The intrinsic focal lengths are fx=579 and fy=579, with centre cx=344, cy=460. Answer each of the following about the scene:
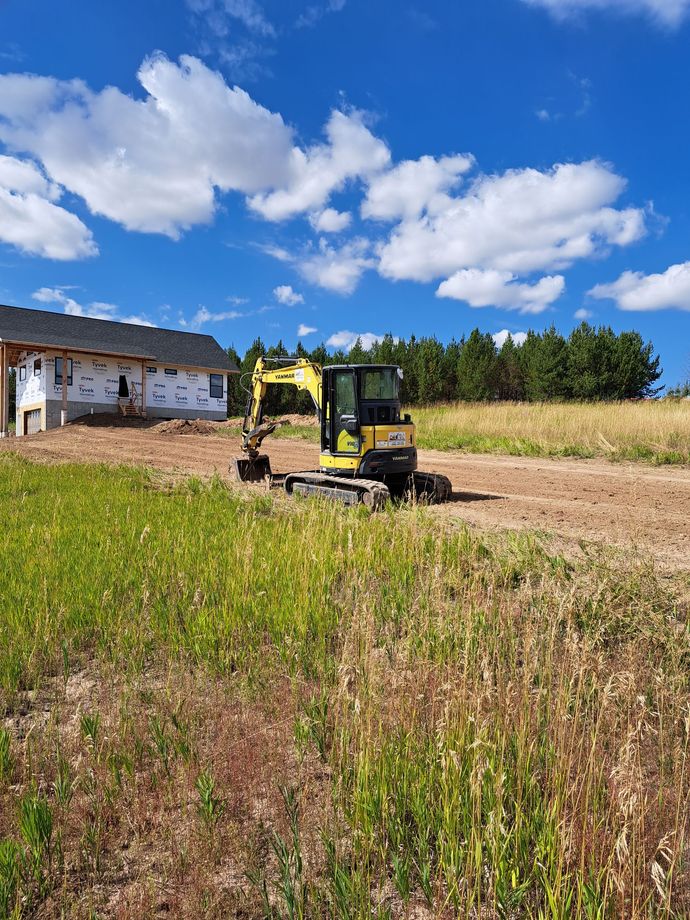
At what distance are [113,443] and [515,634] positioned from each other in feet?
75.6

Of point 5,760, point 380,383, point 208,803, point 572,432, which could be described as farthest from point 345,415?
point 572,432

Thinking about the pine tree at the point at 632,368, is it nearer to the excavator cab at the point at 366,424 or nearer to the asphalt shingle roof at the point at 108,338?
the asphalt shingle roof at the point at 108,338

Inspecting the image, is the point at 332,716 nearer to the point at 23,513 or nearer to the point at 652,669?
the point at 652,669

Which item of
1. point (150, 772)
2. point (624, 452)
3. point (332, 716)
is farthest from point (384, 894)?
point (624, 452)

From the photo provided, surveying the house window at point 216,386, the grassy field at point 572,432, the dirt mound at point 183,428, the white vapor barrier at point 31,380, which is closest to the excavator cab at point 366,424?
the grassy field at point 572,432

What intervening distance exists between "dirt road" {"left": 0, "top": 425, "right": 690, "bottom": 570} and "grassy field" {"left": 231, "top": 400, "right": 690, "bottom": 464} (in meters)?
1.01

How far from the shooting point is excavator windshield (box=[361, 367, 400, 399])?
406 inches

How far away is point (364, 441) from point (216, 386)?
34.9 m

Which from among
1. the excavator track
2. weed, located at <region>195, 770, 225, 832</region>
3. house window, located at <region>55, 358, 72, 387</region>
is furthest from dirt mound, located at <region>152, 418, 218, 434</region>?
weed, located at <region>195, 770, 225, 832</region>

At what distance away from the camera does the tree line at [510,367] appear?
55.5 meters

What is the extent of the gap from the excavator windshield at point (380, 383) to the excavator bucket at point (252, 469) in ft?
12.7

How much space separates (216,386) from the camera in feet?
142

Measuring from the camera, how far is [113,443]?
24375 mm

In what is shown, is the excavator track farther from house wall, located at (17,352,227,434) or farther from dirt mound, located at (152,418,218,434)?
house wall, located at (17,352,227,434)
